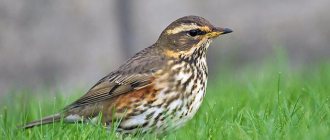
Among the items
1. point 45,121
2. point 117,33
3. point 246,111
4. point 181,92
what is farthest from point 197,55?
point 117,33

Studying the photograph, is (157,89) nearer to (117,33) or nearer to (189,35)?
(189,35)

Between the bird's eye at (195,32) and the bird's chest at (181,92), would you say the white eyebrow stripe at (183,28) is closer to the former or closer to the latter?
the bird's eye at (195,32)

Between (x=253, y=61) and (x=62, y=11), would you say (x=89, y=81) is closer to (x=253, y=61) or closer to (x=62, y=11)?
(x=62, y=11)

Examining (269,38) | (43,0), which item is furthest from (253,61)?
(43,0)

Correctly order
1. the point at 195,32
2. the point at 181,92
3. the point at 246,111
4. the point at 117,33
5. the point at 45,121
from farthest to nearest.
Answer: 1. the point at 117,33
2. the point at 195,32
3. the point at 45,121
4. the point at 246,111
5. the point at 181,92

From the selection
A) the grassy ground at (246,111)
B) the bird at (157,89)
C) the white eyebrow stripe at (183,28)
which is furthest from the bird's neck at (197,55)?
the grassy ground at (246,111)

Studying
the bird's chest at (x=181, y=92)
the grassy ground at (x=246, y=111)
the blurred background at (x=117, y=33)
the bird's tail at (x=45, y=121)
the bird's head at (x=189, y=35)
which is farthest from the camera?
the blurred background at (x=117, y=33)

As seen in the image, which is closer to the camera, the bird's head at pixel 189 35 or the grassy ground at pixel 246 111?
the grassy ground at pixel 246 111
